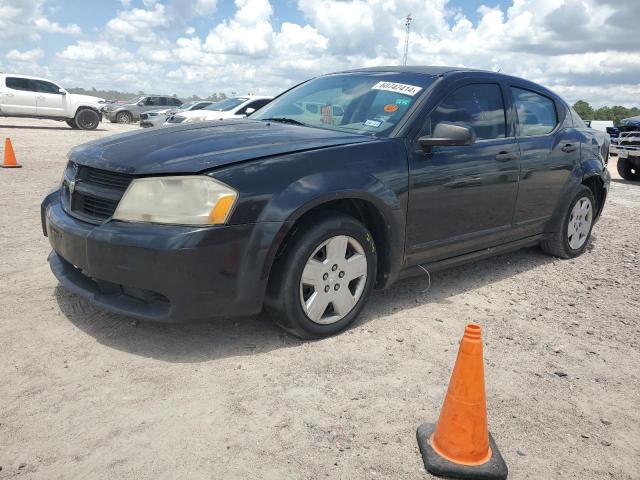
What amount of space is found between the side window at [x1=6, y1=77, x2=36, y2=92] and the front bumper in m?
20.4

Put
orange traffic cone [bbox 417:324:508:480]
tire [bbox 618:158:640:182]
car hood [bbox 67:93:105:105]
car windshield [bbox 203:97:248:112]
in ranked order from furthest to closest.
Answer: car hood [bbox 67:93:105:105]
car windshield [bbox 203:97:248:112]
tire [bbox 618:158:640:182]
orange traffic cone [bbox 417:324:508:480]

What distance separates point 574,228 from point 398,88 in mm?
2615

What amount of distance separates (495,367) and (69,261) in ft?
8.24

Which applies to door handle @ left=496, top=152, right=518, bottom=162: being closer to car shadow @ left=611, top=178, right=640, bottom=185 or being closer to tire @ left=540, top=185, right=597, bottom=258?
tire @ left=540, top=185, right=597, bottom=258

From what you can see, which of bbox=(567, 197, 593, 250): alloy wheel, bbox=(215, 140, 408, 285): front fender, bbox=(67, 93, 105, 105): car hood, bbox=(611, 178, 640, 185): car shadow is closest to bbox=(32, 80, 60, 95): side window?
bbox=(67, 93, 105, 105): car hood

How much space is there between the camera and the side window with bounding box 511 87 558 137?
4613 mm

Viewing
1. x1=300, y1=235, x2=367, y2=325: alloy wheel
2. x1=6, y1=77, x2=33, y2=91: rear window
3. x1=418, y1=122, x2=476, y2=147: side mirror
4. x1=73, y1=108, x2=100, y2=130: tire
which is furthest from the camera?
x1=73, y1=108, x2=100, y2=130: tire

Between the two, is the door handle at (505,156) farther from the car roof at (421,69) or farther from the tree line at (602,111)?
the tree line at (602,111)

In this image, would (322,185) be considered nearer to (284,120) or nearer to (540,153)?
(284,120)

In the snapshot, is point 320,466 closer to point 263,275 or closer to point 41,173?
point 263,275

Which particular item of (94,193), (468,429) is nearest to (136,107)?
(94,193)

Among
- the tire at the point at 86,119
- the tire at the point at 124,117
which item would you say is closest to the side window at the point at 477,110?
the tire at the point at 86,119

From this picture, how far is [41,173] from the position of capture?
934 centimetres

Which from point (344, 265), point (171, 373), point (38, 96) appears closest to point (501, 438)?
point (344, 265)
